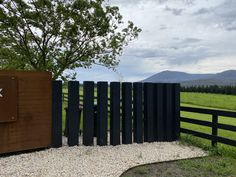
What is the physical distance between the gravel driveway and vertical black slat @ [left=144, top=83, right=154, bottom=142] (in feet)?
1.49

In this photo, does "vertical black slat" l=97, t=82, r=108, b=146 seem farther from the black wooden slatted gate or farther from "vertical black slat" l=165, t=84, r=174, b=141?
"vertical black slat" l=165, t=84, r=174, b=141

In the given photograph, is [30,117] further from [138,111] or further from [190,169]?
[190,169]

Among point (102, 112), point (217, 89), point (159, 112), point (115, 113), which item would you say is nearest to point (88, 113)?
point (102, 112)

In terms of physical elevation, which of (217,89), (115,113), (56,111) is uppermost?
(56,111)

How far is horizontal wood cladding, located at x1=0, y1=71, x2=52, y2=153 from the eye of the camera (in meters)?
7.80

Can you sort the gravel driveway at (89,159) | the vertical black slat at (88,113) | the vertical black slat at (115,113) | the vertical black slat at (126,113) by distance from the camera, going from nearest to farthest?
the gravel driveway at (89,159)
the vertical black slat at (88,113)
the vertical black slat at (115,113)
the vertical black slat at (126,113)

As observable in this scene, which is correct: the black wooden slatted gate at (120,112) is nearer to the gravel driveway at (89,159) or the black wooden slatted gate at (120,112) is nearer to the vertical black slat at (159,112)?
the vertical black slat at (159,112)

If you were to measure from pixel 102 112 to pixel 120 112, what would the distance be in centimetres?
85

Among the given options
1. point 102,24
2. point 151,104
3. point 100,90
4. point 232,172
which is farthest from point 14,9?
point 232,172

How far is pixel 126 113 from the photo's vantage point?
370 inches

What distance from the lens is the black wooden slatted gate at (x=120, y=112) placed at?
28.4ft

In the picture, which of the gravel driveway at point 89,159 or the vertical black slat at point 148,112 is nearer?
the gravel driveway at point 89,159

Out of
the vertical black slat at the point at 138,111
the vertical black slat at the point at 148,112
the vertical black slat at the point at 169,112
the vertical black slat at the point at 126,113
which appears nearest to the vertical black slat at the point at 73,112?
the vertical black slat at the point at 126,113

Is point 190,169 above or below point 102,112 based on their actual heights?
below
